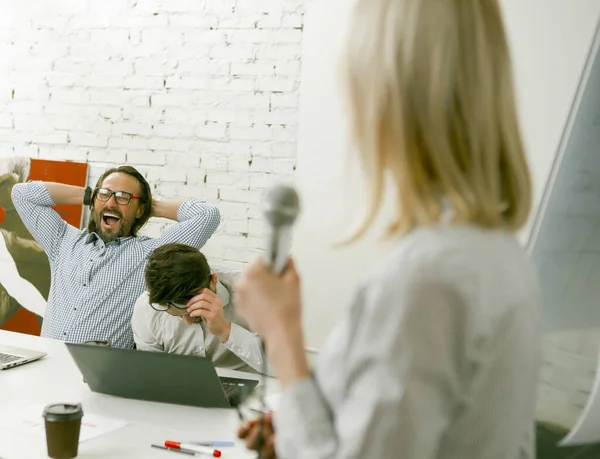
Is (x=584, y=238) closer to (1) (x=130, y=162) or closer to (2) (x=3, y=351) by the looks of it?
(2) (x=3, y=351)

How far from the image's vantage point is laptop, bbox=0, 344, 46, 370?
2.27 m

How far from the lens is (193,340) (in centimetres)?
247

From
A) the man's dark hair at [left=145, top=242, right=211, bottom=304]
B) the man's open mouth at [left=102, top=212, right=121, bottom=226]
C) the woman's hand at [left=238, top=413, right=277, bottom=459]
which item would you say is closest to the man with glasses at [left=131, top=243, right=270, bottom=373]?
the man's dark hair at [left=145, top=242, right=211, bottom=304]

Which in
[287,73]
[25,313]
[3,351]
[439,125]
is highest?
[287,73]

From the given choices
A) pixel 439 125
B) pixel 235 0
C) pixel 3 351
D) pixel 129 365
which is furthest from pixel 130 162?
pixel 439 125

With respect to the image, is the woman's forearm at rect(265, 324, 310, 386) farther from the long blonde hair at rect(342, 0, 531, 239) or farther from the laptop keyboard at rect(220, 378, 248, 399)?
the laptop keyboard at rect(220, 378, 248, 399)

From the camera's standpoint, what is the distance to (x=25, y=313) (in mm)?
4273

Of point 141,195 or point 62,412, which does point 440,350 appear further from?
point 141,195

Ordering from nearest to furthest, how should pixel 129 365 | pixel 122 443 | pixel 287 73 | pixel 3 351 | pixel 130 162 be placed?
pixel 122 443
pixel 129 365
pixel 3 351
pixel 287 73
pixel 130 162

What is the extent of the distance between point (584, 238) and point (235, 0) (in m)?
2.14

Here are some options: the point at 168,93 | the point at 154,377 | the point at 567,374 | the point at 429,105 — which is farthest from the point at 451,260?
the point at 168,93

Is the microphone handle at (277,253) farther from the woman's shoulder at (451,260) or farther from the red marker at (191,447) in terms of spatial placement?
the red marker at (191,447)

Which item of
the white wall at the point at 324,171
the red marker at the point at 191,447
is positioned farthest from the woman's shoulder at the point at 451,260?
the white wall at the point at 324,171

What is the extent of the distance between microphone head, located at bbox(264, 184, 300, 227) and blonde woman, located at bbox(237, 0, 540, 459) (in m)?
0.20
